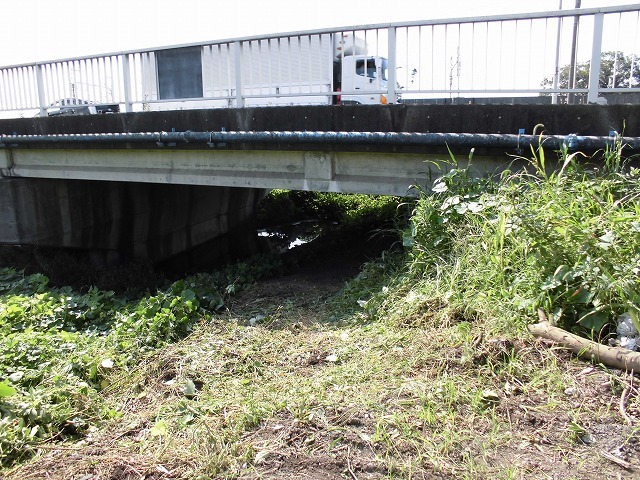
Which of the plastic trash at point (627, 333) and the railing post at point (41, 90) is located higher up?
the railing post at point (41, 90)

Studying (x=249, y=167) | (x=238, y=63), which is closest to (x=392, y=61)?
(x=238, y=63)

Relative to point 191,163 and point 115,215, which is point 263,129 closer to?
point 191,163

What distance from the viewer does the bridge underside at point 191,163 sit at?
5344 mm

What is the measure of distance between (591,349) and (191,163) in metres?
5.99

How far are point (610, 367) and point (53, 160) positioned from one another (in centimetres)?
913

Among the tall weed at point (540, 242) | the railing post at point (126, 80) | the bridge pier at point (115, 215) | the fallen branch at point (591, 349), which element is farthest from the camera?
the bridge pier at point (115, 215)

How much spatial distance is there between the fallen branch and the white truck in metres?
3.60

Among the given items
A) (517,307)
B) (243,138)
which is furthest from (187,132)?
(517,307)

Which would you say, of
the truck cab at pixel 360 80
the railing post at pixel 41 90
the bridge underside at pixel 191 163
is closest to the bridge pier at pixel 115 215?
the bridge underside at pixel 191 163

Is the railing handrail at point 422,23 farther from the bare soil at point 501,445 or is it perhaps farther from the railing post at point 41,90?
the bare soil at point 501,445

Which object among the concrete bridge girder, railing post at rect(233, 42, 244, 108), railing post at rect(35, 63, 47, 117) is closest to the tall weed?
the concrete bridge girder

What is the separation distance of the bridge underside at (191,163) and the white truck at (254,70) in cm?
50

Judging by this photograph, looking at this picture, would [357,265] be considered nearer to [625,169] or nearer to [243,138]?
[243,138]

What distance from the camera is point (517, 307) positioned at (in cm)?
363
